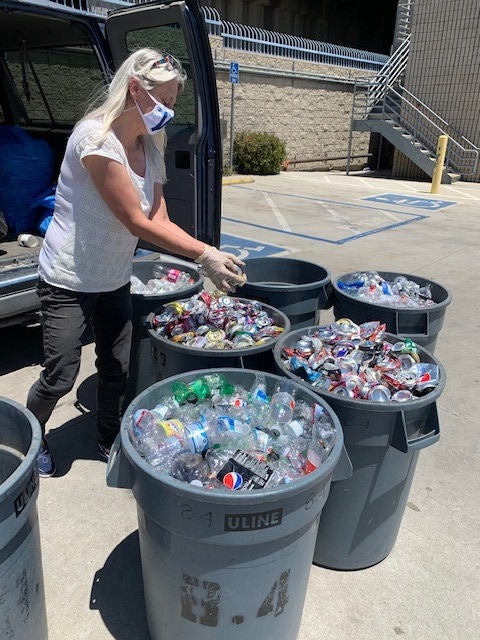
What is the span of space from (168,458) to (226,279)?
2.74ft

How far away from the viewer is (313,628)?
6.83 feet

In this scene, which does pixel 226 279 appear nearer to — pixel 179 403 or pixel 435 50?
pixel 179 403

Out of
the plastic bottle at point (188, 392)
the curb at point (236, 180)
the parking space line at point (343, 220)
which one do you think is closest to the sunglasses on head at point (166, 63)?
the plastic bottle at point (188, 392)

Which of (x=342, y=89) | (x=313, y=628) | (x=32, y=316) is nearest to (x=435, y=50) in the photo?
(x=342, y=89)

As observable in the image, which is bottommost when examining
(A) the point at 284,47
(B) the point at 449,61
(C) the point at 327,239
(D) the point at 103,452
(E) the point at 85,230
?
(C) the point at 327,239

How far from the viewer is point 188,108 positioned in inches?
165

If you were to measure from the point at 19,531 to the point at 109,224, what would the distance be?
1312mm

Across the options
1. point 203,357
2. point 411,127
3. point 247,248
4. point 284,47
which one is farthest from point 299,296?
Result: point 284,47

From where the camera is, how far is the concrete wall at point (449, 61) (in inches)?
646

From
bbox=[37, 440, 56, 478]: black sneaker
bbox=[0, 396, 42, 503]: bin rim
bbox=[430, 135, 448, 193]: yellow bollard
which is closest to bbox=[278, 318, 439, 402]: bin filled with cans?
bbox=[0, 396, 42, 503]: bin rim

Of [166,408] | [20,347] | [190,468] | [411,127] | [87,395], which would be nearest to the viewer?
[190,468]

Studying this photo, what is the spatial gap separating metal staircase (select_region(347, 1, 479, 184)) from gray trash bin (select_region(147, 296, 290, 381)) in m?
16.0

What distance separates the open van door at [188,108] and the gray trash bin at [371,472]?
2.14 m

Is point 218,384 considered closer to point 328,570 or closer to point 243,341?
point 243,341
